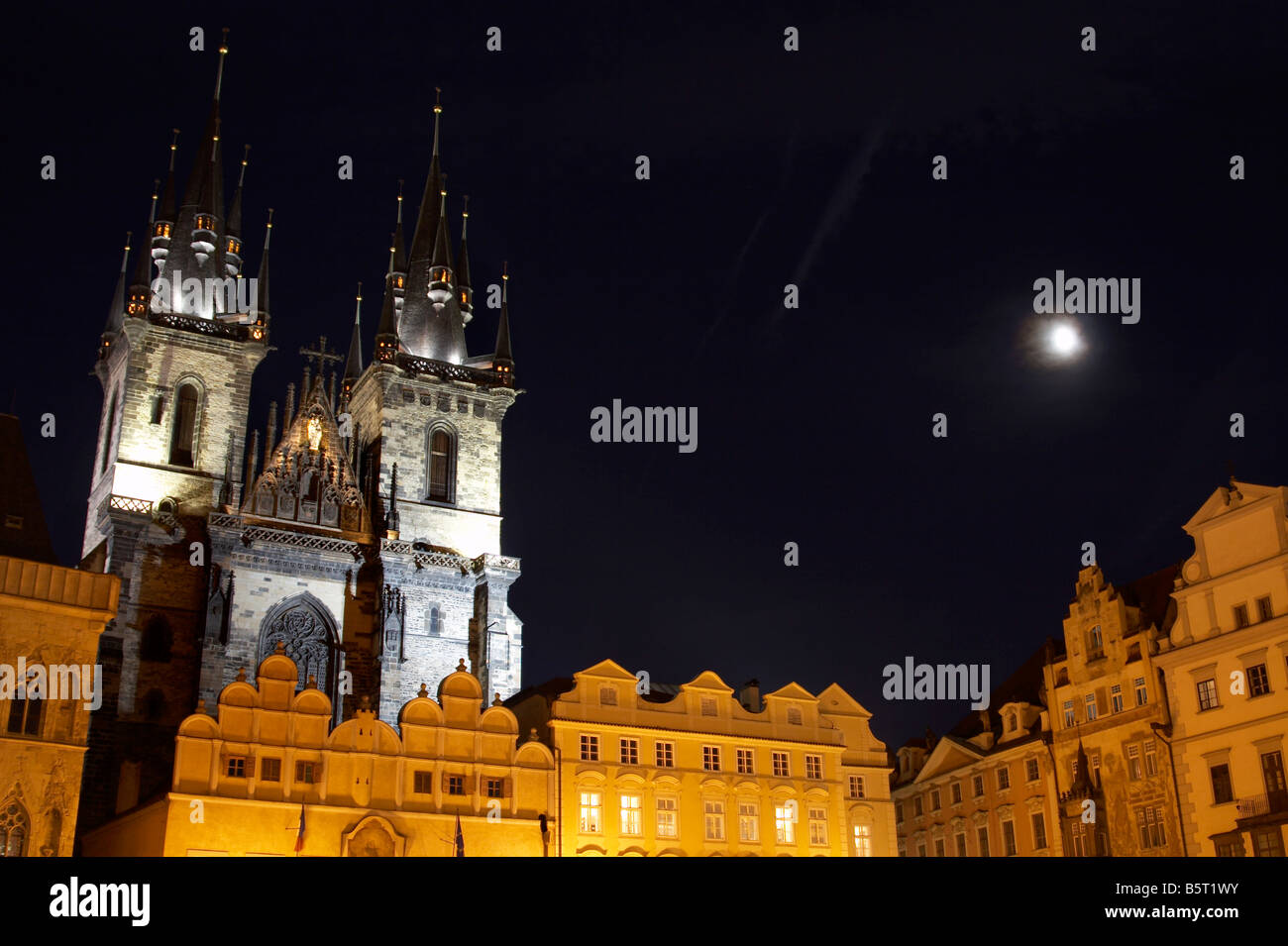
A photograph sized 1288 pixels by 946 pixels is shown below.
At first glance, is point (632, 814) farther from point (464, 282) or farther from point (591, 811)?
point (464, 282)

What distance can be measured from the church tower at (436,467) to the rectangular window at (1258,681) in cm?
2708

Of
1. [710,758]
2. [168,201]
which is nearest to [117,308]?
[168,201]

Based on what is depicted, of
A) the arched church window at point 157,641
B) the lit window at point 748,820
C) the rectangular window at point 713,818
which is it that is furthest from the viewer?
the arched church window at point 157,641

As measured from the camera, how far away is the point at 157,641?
5409cm

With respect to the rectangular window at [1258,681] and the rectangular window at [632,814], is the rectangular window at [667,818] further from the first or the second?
the rectangular window at [1258,681]

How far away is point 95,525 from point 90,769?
468 inches

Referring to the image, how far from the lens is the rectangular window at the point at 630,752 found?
44481 millimetres

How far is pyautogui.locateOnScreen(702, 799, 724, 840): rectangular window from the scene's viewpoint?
44.7 m

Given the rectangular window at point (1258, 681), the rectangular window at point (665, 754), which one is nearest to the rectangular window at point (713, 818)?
the rectangular window at point (665, 754)

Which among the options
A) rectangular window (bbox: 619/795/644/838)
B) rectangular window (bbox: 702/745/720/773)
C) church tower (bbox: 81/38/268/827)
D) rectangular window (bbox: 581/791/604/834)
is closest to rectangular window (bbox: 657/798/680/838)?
rectangular window (bbox: 619/795/644/838)

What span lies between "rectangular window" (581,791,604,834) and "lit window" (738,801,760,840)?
4.74m

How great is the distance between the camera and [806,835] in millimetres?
46188

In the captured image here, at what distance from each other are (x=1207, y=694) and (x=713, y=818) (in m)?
15.6
